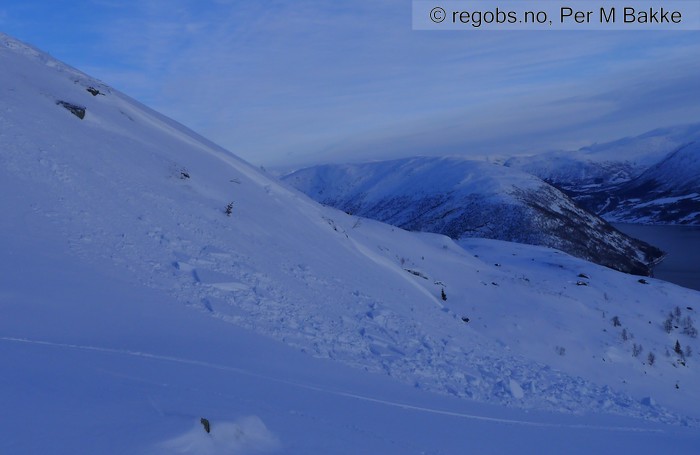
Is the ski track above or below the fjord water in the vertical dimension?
below

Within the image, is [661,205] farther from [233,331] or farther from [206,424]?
[206,424]

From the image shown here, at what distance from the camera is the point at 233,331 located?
30.7ft

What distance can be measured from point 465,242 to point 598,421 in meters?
37.5

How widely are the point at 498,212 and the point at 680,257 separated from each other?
23.6 m

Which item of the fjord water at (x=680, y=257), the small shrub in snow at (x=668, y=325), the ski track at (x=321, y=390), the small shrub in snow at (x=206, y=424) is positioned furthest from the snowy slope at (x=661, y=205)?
the small shrub in snow at (x=206, y=424)

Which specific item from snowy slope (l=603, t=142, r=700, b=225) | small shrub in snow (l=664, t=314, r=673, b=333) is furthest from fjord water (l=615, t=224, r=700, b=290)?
small shrub in snow (l=664, t=314, r=673, b=333)

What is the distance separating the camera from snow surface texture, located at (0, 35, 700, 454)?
218 inches

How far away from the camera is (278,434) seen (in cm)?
556

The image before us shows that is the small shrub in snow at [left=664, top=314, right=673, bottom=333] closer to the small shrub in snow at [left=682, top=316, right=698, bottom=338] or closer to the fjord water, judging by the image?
the small shrub in snow at [left=682, top=316, right=698, bottom=338]

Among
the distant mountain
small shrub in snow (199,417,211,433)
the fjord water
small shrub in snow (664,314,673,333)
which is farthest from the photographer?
the distant mountain

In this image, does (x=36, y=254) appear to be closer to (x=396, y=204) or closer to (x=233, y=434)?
(x=233, y=434)

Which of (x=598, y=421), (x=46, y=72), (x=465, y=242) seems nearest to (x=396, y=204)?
(x=465, y=242)

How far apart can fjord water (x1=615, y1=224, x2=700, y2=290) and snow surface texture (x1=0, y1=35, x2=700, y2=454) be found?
3568 centimetres

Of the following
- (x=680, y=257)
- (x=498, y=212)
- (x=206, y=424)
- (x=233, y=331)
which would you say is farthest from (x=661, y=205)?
(x=206, y=424)
